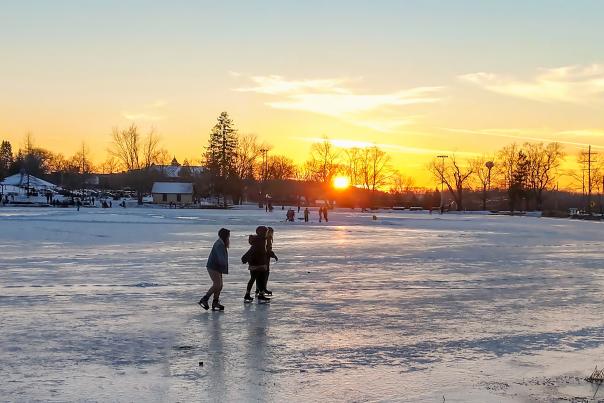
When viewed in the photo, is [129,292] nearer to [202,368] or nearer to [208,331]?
[208,331]

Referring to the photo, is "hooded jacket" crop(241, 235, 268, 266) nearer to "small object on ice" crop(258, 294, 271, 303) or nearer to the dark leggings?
the dark leggings

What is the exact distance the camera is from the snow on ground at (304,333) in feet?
20.9

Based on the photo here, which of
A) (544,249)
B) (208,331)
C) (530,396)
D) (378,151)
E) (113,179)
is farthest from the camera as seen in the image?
(113,179)

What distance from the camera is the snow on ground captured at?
636 cm

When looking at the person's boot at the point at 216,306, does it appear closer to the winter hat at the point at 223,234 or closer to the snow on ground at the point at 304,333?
the snow on ground at the point at 304,333

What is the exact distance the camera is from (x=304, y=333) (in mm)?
8898

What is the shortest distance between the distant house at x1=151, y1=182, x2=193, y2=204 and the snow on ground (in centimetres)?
10292

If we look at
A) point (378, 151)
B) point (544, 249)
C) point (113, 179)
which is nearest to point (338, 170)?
point (378, 151)

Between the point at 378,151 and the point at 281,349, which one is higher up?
the point at 378,151

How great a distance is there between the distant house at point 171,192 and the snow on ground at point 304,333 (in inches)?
4052

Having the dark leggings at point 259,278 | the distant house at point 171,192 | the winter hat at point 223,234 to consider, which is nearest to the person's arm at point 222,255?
the winter hat at point 223,234

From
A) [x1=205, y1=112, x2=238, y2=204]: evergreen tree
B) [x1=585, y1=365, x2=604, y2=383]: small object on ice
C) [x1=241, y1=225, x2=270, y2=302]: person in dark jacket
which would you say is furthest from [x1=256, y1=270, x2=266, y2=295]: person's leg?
[x1=205, y1=112, x2=238, y2=204]: evergreen tree

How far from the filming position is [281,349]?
7.95m

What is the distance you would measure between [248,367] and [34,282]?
8.24 metres
